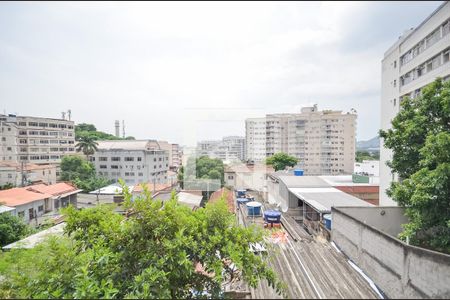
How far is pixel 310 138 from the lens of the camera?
37125 millimetres

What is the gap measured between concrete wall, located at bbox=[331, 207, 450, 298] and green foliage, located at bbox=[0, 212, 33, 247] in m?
12.8

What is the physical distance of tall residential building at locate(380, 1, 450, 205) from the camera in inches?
376

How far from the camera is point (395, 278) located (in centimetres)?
368

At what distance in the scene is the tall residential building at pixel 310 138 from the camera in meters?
35.9

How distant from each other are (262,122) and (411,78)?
26992 millimetres

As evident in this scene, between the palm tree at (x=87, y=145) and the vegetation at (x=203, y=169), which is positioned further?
the palm tree at (x=87, y=145)

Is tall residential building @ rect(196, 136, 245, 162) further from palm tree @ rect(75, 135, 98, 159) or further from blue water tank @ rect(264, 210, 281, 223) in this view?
blue water tank @ rect(264, 210, 281, 223)

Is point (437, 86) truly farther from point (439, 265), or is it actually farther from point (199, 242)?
point (199, 242)

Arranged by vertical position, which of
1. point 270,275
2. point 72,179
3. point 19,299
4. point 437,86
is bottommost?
point 72,179

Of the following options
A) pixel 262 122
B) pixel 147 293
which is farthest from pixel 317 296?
pixel 262 122

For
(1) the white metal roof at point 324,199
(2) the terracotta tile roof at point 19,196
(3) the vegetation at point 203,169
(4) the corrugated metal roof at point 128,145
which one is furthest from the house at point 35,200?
(1) the white metal roof at point 324,199

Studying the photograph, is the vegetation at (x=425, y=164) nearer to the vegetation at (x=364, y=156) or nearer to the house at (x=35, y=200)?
the house at (x=35, y=200)

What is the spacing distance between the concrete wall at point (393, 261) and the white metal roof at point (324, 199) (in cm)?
158

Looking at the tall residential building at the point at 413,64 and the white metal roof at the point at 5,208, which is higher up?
the tall residential building at the point at 413,64
